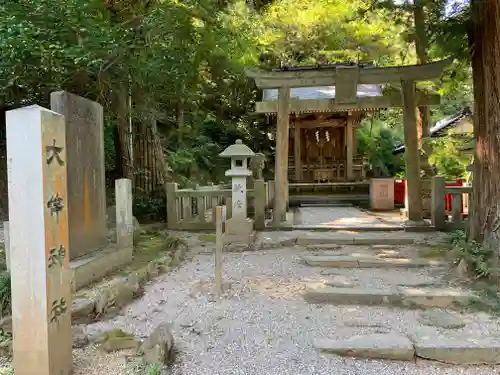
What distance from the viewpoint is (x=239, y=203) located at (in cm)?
784

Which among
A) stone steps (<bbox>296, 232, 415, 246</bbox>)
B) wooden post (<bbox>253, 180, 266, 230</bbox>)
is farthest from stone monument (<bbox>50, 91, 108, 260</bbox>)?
stone steps (<bbox>296, 232, 415, 246</bbox>)

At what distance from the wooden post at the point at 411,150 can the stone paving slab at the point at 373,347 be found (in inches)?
232

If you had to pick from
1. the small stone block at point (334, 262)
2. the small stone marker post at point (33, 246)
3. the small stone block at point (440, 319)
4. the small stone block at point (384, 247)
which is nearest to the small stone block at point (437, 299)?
the small stone block at point (440, 319)

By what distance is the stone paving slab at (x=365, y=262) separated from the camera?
621 centimetres

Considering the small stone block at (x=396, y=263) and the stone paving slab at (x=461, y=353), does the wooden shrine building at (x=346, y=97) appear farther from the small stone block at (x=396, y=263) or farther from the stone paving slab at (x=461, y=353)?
the stone paving slab at (x=461, y=353)

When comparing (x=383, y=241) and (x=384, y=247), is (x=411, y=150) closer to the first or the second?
(x=383, y=241)

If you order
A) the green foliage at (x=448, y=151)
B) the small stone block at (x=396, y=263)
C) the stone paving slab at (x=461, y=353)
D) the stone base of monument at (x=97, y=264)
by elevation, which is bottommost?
the stone paving slab at (x=461, y=353)

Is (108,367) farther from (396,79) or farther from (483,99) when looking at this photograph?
(396,79)

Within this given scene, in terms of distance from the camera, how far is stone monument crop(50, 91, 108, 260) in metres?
5.22

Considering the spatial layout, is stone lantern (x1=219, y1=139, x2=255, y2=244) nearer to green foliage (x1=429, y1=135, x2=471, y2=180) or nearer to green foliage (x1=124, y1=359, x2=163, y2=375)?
green foliage (x1=124, y1=359, x2=163, y2=375)

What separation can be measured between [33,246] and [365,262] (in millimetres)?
4904

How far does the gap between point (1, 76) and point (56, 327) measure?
220 inches

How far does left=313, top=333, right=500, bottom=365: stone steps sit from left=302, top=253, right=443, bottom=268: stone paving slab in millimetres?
2582

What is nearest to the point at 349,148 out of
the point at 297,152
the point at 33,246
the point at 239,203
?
the point at 297,152
